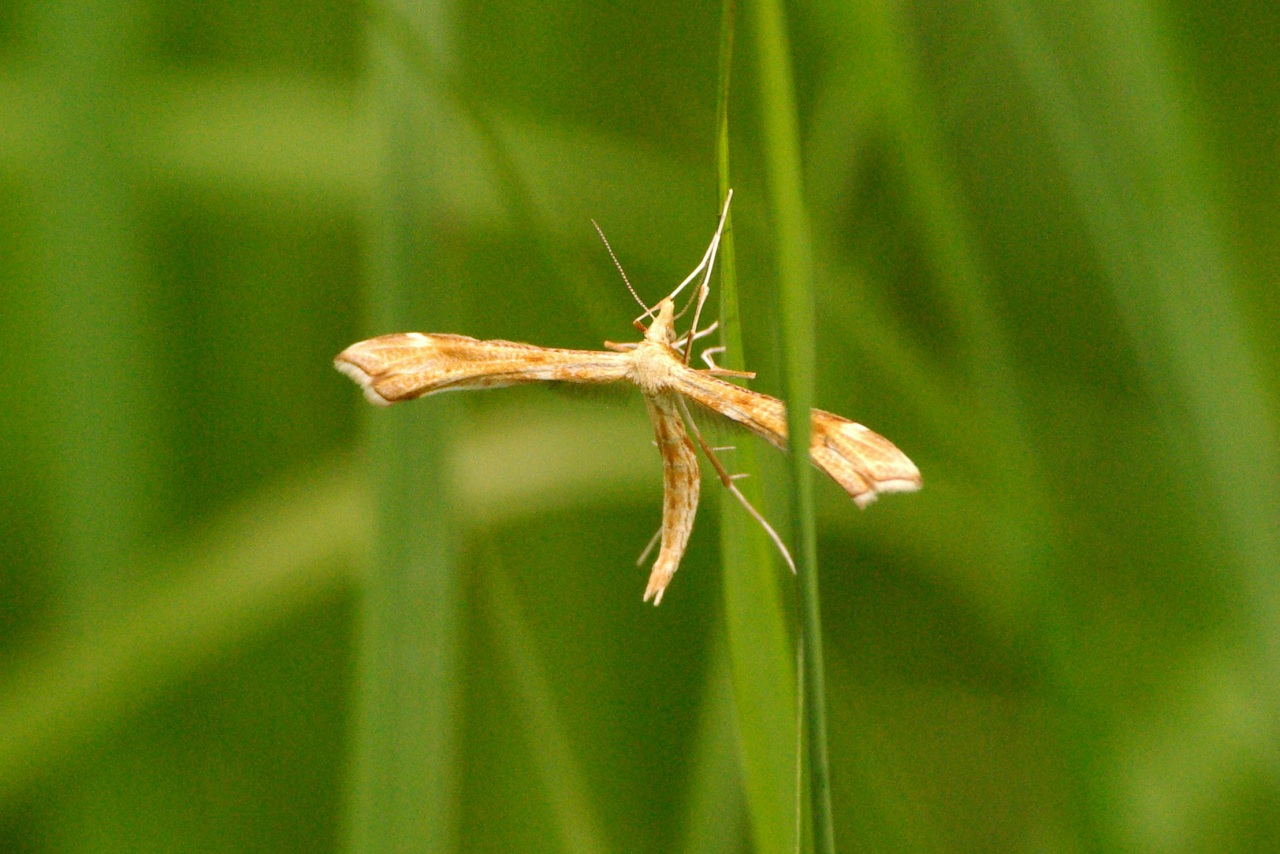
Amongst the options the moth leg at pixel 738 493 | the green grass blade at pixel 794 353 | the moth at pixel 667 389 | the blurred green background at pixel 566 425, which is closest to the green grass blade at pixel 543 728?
the blurred green background at pixel 566 425

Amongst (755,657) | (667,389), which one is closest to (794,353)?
(755,657)

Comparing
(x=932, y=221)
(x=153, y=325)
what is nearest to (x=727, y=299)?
(x=932, y=221)

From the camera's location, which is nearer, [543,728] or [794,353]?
[794,353]

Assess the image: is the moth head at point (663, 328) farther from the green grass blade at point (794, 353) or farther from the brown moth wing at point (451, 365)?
the green grass blade at point (794, 353)

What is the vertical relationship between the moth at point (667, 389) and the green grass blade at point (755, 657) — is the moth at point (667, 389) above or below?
above

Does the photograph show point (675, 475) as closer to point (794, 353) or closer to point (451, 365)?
point (451, 365)

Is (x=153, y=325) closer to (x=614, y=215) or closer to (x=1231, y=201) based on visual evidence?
(x=614, y=215)
